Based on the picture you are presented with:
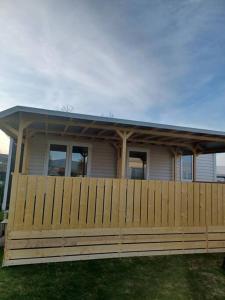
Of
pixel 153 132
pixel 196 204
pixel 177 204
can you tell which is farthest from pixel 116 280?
pixel 153 132

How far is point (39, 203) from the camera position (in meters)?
3.62

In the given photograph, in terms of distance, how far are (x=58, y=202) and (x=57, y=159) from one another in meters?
3.35

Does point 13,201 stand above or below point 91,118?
below

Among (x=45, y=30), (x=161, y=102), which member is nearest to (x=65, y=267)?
(x=45, y=30)

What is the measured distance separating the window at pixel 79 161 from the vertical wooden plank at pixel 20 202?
11.2 ft

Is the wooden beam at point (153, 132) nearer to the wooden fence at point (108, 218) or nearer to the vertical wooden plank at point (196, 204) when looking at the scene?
the wooden fence at point (108, 218)

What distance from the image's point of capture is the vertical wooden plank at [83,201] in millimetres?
3844

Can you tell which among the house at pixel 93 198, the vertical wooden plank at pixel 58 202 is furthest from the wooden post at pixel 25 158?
the vertical wooden plank at pixel 58 202

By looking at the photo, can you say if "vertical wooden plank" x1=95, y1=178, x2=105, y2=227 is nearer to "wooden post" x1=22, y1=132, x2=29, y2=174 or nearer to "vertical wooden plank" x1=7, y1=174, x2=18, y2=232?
"vertical wooden plank" x1=7, y1=174, x2=18, y2=232

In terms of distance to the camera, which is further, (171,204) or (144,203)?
(171,204)

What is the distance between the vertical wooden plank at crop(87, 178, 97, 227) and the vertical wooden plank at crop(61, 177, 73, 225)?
1.29 feet

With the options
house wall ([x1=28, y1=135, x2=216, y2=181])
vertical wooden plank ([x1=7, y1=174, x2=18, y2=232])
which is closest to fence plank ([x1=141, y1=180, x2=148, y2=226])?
vertical wooden plank ([x1=7, y1=174, x2=18, y2=232])

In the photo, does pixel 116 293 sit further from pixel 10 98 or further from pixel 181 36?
pixel 10 98

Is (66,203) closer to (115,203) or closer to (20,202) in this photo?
(20,202)
